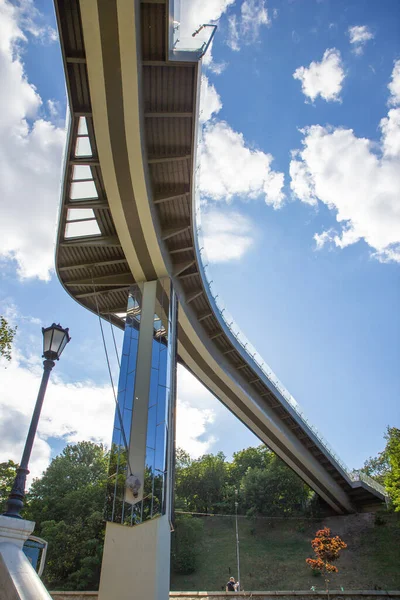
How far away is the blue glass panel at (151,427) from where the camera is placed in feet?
42.5

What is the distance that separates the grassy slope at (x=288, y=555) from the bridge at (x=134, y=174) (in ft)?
46.6

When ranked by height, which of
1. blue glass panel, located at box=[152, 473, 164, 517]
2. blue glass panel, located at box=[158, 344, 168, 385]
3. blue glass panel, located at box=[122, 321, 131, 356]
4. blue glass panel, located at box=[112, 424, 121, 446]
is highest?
blue glass panel, located at box=[122, 321, 131, 356]

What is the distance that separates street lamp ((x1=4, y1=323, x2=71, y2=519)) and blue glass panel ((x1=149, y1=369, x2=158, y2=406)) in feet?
23.1

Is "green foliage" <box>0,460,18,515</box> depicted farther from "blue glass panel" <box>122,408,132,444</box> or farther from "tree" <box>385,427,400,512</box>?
"tree" <box>385,427,400,512</box>

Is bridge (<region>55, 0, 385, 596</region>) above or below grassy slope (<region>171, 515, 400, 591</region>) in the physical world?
above

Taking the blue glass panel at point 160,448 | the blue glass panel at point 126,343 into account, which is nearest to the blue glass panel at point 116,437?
the blue glass panel at point 160,448

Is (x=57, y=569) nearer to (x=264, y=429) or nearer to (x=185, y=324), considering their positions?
(x=264, y=429)

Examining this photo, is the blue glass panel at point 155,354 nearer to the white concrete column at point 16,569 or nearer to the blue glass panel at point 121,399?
the blue glass panel at point 121,399

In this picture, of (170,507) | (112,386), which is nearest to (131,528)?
(170,507)

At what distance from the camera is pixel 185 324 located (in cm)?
1862

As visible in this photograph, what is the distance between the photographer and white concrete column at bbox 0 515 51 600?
362 centimetres

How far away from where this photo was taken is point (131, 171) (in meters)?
12.7

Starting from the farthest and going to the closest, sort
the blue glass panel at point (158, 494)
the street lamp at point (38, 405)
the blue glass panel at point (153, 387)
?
the blue glass panel at point (153, 387)
the blue glass panel at point (158, 494)
the street lamp at point (38, 405)

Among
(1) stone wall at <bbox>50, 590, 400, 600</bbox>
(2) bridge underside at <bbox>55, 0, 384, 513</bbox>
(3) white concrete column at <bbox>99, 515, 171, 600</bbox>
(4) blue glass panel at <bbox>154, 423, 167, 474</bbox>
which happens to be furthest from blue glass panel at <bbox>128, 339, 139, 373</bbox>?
(1) stone wall at <bbox>50, 590, 400, 600</bbox>
